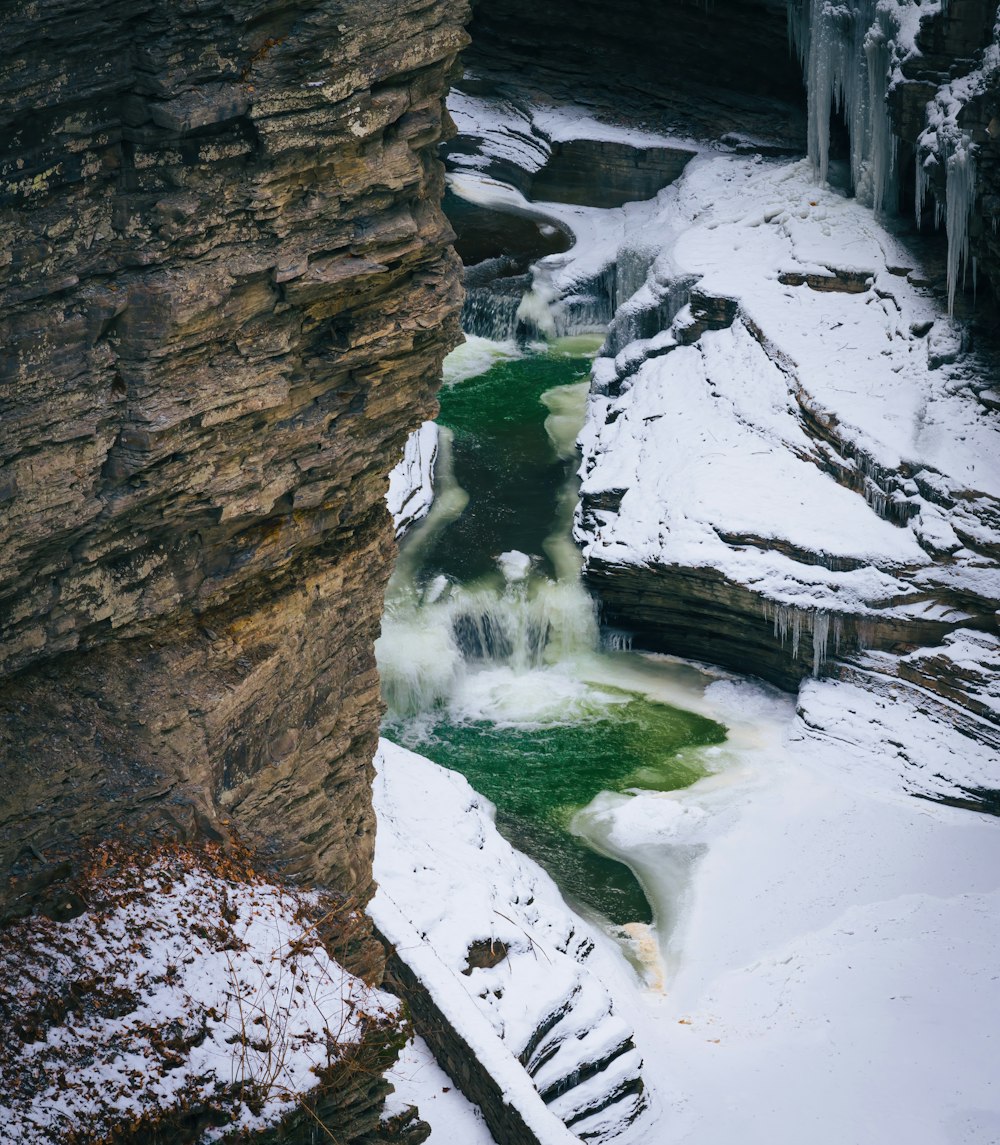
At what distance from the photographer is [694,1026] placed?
12.9 m

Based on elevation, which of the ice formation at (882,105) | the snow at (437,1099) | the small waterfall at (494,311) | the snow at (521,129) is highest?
the ice formation at (882,105)

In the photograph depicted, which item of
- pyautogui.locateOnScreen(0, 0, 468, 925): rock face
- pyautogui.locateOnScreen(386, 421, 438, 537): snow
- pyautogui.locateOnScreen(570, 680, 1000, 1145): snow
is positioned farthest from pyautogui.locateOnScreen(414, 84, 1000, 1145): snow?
pyautogui.locateOnScreen(0, 0, 468, 925): rock face

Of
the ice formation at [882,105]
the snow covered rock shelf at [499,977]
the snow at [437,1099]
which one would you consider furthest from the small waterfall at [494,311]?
the snow at [437,1099]

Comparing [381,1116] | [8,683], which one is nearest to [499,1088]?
[381,1116]

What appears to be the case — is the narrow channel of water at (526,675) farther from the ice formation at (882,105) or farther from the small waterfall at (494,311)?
the ice formation at (882,105)

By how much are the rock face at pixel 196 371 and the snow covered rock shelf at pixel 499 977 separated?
2194 millimetres

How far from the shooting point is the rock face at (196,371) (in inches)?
244

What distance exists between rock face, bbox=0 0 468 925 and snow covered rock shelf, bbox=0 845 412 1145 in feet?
1.24

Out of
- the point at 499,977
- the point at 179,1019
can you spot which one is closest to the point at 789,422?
the point at 499,977

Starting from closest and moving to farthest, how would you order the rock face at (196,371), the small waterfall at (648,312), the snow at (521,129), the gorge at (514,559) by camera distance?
the rock face at (196,371)
the gorge at (514,559)
the small waterfall at (648,312)
the snow at (521,129)

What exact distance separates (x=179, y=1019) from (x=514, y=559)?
43.2 ft

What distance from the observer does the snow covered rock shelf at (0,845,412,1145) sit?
641 cm

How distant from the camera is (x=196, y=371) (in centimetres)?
692

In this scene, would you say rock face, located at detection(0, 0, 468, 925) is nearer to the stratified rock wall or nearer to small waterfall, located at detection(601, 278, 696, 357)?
small waterfall, located at detection(601, 278, 696, 357)
